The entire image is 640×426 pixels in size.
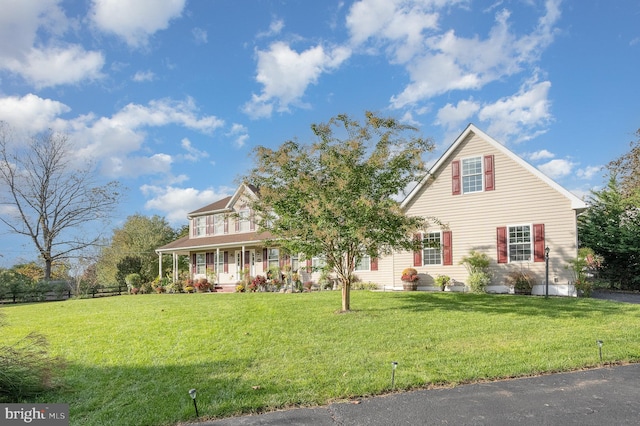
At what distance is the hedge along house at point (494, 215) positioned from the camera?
1600 cm

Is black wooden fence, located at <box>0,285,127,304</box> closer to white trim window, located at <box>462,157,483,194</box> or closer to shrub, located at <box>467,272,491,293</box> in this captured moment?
shrub, located at <box>467,272,491,293</box>

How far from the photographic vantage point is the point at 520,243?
54.8 feet

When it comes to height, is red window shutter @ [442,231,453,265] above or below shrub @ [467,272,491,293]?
above

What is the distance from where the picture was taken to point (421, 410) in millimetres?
4617

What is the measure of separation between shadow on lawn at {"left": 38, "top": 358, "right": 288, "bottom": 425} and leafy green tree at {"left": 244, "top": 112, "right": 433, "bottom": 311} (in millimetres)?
5181

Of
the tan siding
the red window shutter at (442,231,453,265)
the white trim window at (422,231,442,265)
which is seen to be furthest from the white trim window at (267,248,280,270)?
the red window shutter at (442,231,453,265)

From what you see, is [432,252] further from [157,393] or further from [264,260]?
[157,393]

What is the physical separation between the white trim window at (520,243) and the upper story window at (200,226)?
20.3 meters

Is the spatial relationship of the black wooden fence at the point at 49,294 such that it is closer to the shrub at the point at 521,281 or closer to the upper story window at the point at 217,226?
the upper story window at the point at 217,226

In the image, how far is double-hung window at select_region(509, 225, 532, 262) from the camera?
1656 cm

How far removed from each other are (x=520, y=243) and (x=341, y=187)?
1012 cm

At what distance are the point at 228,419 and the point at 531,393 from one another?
155 inches

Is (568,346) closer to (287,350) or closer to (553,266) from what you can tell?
(287,350)

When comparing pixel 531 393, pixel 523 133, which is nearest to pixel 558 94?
pixel 523 133
